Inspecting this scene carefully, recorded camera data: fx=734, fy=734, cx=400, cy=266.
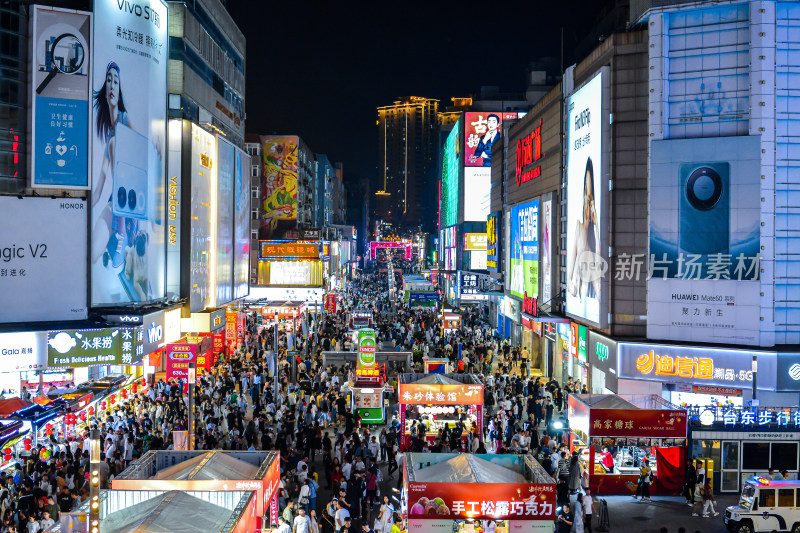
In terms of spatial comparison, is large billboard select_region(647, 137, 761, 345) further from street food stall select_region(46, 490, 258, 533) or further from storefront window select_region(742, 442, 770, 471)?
street food stall select_region(46, 490, 258, 533)

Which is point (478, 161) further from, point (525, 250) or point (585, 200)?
point (585, 200)

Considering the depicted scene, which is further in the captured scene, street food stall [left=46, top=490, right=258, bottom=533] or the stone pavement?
the stone pavement

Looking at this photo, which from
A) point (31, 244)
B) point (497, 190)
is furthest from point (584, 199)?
point (497, 190)

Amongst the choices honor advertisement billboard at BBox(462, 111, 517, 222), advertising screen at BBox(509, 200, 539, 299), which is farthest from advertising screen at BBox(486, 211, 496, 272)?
honor advertisement billboard at BBox(462, 111, 517, 222)

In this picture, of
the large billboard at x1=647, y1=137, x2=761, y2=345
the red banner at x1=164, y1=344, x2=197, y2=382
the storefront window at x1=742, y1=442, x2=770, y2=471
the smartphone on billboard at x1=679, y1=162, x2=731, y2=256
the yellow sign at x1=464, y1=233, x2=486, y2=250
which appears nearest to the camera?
the storefront window at x1=742, y1=442, x2=770, y2=471

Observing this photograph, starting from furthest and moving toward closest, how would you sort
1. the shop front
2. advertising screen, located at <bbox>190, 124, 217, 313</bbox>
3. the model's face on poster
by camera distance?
advertising screen, located at <bbox>190, 124, 217, 313</bbox> < the model's face on poster < the shop front

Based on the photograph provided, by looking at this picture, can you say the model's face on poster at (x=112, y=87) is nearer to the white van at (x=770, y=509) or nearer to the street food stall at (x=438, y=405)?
the street food stall at (x=438, y=405)

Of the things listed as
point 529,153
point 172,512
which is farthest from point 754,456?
point 529,153
